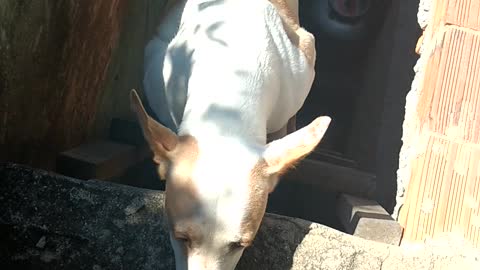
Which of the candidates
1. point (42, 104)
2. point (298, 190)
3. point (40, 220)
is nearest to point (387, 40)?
point (298, 190)

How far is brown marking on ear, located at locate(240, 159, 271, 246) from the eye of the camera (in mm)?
2117

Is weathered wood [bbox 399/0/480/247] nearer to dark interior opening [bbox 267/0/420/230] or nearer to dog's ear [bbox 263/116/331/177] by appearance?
dog's ear [bbox 263/116/331/177]

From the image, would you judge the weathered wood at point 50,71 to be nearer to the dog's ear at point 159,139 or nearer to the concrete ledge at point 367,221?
the dog's ear at point 159,139

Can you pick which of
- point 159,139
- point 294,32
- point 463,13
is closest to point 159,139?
point 159,139

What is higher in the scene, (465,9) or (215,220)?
(465,9)

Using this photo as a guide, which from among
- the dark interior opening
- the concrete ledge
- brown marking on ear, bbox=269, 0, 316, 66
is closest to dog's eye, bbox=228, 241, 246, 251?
the concrete ledge

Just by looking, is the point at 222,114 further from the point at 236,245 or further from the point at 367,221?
the point at 367,221

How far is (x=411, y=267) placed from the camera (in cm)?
236

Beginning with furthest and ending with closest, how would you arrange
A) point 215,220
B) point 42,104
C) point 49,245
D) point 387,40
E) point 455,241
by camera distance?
point 387,40 → point 42,104 → point 455,241 → point 49,245 → point 215,220

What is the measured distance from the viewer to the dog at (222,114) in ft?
6.87

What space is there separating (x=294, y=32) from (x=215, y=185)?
1.19m

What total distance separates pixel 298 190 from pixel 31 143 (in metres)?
1.43

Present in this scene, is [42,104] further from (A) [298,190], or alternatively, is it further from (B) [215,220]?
(A) [298,190]

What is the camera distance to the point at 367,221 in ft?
9.13
